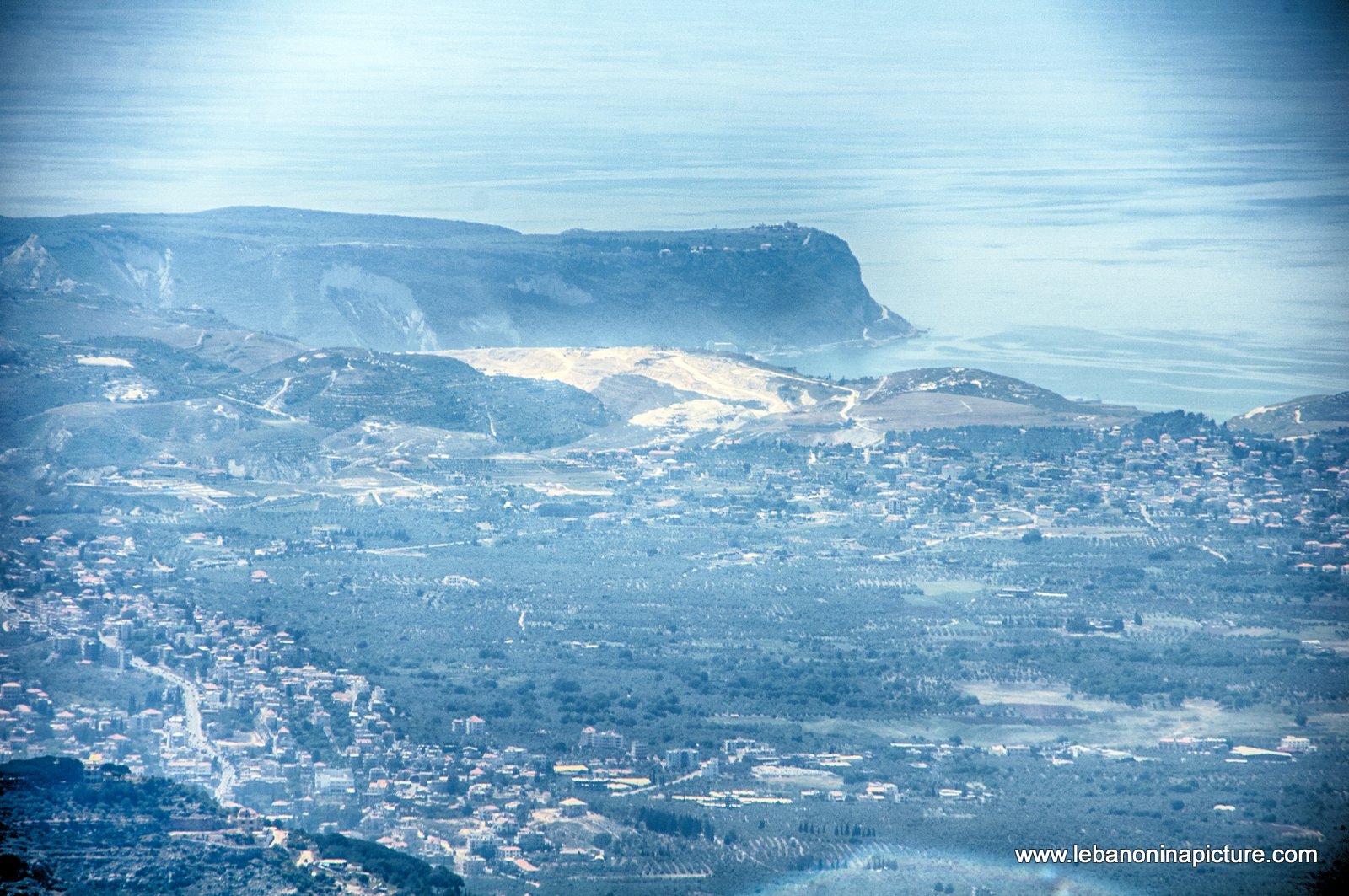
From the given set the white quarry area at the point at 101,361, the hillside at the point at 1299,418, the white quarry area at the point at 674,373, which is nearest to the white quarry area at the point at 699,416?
the white quarry area at the point at 674,373

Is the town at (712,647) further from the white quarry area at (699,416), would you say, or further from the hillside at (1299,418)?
the white quarry area at (699,416)

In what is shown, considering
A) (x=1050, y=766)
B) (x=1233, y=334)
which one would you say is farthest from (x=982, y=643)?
(x=1233, y=334)

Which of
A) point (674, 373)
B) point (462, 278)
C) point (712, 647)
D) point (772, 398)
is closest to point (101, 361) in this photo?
point (674, 373)

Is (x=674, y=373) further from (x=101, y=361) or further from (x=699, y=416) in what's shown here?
(x=101, y=361)

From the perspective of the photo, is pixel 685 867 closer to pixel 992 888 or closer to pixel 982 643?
pixel 992 888

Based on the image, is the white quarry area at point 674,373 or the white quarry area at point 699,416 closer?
the white quarry area at point 699,416

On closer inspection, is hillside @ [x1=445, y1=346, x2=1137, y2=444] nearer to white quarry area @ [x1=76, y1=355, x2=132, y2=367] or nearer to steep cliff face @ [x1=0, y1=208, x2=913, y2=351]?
white quarry area @ [x1=76, y1=355, x2=132, y2=367]

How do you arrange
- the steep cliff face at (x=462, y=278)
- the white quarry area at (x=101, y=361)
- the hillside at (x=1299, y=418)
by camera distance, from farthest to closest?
the steep cliff face at (x=462, y=278) < the white quarry area at (x=101, y=361) < the hillside at (x=1299, y=418)

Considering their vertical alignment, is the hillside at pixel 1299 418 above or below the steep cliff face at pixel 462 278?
below

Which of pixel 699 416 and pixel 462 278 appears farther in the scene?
pixel 462 278

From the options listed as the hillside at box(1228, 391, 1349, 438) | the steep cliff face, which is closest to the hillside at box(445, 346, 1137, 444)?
the hillside at box(1228, 391, 1349, 438)
